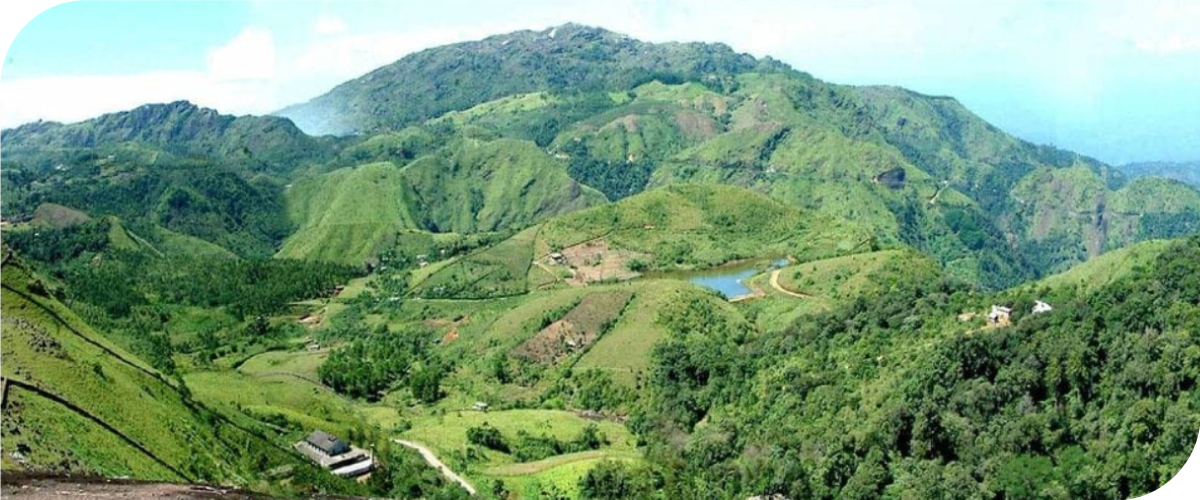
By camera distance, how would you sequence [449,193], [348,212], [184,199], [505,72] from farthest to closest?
1. [505,72]
2. [449,193]
3. [184,199]
4. [348,212]

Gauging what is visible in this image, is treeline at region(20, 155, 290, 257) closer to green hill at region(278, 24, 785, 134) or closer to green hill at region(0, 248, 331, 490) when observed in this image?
green hill at region(278, 24, 785, 134)

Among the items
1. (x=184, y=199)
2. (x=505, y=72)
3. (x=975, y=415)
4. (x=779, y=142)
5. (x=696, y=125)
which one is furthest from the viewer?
(x=505, y=72)

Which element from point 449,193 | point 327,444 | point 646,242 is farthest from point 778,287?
point 449,193

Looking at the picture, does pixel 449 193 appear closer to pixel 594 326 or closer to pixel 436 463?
pixel 594 326

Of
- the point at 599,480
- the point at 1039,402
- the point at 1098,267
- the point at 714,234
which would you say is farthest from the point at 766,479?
the point at 714,234

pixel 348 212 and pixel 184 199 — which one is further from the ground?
pixel 184 199

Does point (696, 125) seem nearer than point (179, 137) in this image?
Yes

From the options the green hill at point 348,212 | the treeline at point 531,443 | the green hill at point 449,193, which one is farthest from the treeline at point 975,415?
the green hill at point 449,193

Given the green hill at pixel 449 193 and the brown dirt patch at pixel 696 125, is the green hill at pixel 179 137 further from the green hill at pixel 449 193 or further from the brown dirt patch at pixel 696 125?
the brown dirt patch at pixel 696 125

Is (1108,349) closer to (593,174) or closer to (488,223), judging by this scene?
(488,223)
